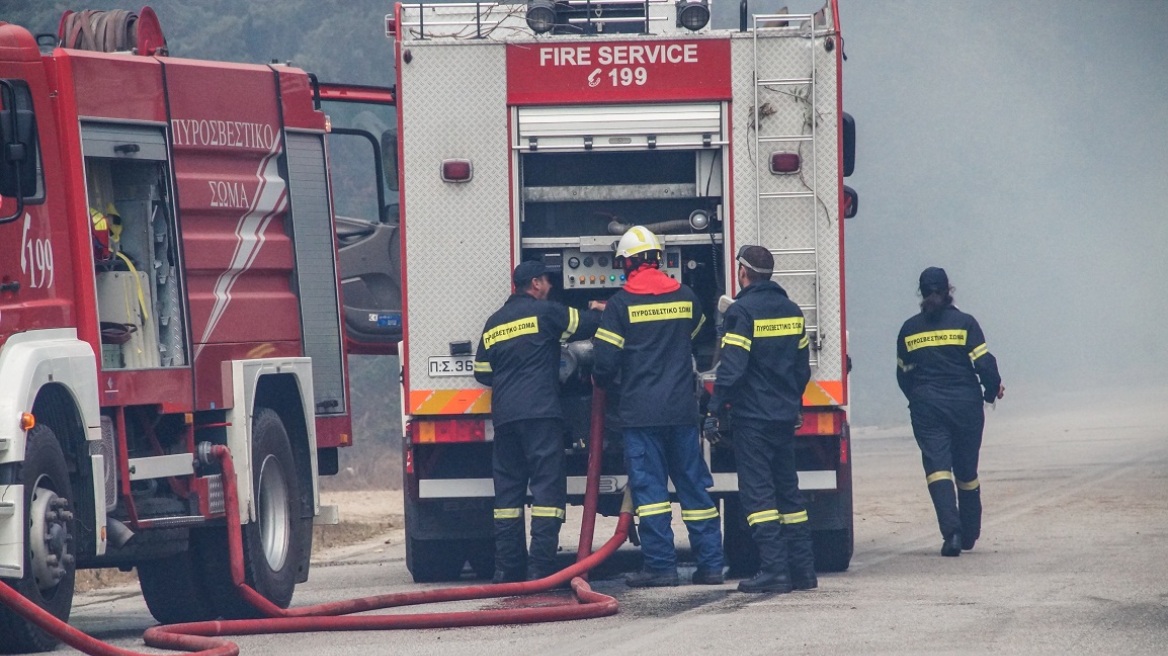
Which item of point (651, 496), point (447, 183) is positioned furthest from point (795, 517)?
point (447, 183)

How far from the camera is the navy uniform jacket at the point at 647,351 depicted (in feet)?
32.1

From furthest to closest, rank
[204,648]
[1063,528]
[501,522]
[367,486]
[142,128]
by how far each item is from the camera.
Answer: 1. [367,486]
2. [1063,528]
3. [501,522]
4. [142,128]
5. [204,648]

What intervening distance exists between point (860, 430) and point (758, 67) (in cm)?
2235

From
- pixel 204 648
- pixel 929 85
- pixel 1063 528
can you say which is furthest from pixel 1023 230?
pixel 204 648

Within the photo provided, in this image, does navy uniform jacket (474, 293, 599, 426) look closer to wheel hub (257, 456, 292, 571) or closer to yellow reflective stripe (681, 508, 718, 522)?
yellow reflective stripe (681, 508, 718, 522)

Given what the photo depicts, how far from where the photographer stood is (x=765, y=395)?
9.56 m

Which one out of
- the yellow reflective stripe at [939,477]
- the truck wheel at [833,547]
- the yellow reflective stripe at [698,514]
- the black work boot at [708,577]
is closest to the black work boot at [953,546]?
the yellow reflective stripe at [939,477]

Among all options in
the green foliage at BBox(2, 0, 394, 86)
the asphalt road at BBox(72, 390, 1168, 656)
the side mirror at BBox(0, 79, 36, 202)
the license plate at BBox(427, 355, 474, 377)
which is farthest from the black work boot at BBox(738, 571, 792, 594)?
the green foliage at BBox(2, 0, 394, 86)

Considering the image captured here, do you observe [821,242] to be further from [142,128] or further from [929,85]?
[929,85]

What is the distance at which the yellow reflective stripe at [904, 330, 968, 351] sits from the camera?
37.8 feet

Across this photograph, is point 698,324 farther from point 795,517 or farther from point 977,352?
point 977,352

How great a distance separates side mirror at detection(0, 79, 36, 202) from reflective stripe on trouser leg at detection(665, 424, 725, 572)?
3.83 metres

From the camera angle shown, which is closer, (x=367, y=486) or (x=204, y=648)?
(x=204, y=648)

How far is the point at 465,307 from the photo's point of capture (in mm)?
10133
